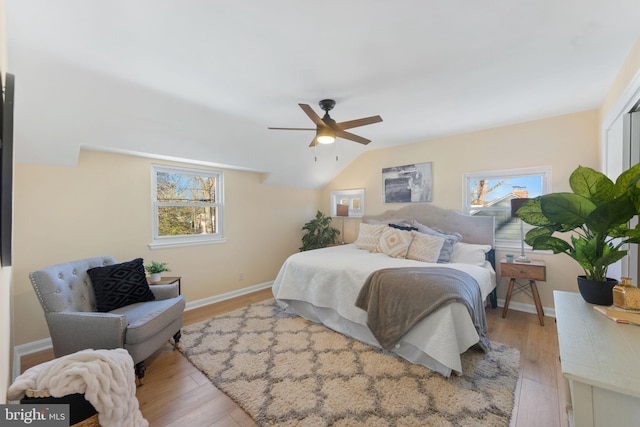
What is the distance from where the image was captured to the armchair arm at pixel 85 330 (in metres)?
1.92

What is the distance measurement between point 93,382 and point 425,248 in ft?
10.4

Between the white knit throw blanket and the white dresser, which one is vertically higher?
the white dresser

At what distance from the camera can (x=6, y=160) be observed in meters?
0.97

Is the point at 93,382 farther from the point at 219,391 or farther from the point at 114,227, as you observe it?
the point at 114,227

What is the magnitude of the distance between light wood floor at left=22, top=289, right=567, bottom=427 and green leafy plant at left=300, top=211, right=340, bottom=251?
290 cm

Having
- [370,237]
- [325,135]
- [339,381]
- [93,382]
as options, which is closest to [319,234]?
[370,237]

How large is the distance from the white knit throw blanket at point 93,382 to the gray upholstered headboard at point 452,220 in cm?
386

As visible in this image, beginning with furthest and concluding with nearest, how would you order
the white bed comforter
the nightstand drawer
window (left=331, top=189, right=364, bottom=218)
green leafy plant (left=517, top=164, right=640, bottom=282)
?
window (left=331, top=189, right=364, bottom=218) < the nightstand drawer < the white bed comforter < green leafy plant (left=517, top=164, right=640, bottom=282)

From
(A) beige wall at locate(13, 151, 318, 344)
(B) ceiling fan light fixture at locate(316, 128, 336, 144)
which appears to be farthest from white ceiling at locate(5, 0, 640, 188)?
(B) ceiling fan light fixture at locate(316, 128, 336, 144)

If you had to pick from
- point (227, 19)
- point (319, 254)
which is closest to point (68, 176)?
point (227, 19)

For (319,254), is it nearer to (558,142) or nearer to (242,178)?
(242,178)

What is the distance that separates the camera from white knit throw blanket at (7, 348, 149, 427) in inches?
47.5

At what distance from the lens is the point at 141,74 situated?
2.11 m

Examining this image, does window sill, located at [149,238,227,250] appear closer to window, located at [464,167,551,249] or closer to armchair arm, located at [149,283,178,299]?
armchair arm, located at [149,283,178,299]
